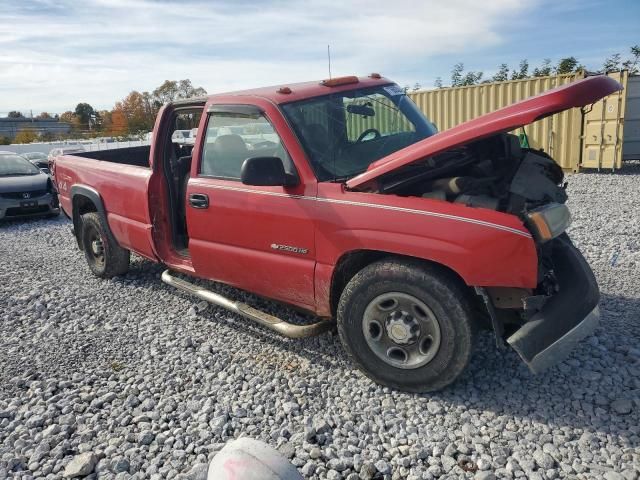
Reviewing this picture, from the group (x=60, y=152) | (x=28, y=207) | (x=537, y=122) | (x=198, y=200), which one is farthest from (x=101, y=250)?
(x=537, y=122)

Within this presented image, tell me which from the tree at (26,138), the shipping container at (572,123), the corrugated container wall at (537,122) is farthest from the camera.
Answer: the tree at (26,138)

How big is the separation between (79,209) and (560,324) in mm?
5599

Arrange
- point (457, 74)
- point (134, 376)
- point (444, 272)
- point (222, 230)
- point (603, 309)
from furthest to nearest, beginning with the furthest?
point (457, 74) < point (603, 309) < point (222, 230) < point (134, 376) < point (444, 272)

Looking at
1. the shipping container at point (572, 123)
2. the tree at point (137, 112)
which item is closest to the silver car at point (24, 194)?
the shipping container at point (572, 123)

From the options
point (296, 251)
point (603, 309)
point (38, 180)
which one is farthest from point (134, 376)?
point (38, 180)

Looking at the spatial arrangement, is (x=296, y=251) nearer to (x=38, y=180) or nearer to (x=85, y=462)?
A: (x=85, y=462)

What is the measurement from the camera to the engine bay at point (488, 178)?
332cm

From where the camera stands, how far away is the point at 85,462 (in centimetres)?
295

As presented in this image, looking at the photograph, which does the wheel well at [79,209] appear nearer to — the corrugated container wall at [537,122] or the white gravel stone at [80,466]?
the white gravel stone at [80,466]

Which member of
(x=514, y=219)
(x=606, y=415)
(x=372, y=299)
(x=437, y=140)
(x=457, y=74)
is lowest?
(x=606, y=415)

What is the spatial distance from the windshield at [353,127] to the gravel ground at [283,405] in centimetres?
148

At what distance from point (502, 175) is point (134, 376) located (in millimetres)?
3028

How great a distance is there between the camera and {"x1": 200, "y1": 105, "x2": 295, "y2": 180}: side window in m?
4.03

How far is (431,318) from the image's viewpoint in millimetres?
3264
